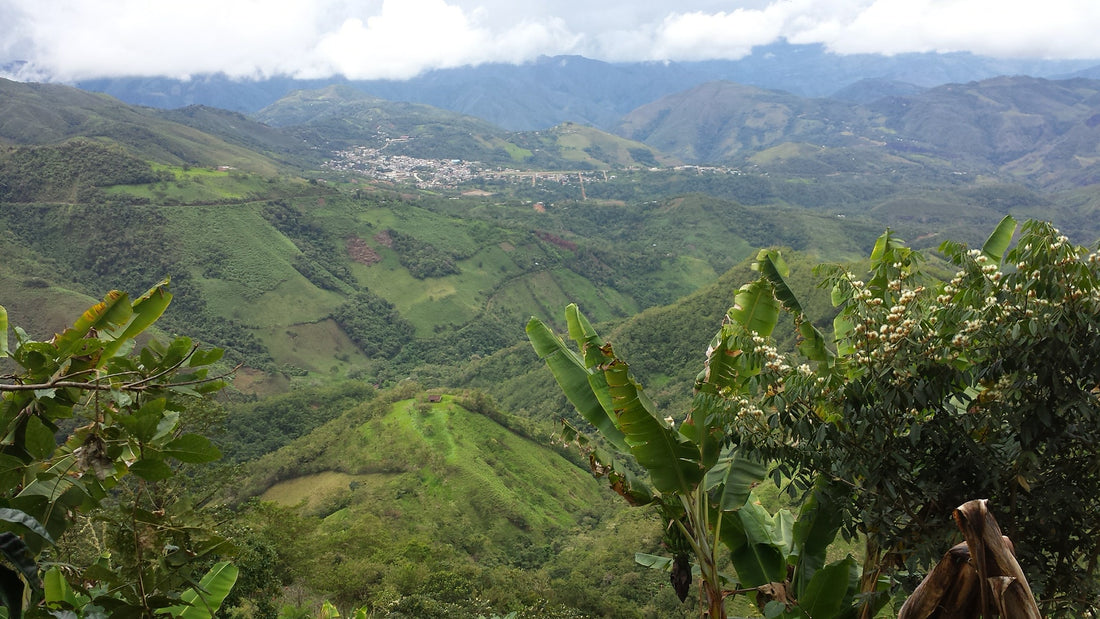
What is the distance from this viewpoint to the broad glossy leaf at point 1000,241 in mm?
5852

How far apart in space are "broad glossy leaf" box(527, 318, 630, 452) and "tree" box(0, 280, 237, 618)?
2788 millimetres

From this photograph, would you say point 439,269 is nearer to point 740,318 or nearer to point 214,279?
point 214,279

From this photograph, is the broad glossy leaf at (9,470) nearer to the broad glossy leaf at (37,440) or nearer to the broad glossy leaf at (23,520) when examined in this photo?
the broad glossy leaf at (37,440)

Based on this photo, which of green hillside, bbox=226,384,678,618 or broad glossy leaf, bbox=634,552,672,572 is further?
green hillside, bbox=226,384,678,618

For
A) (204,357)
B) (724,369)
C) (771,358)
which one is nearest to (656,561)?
(724,369)

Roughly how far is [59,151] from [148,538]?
455ft

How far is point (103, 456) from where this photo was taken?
281cm

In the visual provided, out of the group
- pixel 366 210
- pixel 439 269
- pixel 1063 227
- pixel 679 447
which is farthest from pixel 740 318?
pixel 1063 227

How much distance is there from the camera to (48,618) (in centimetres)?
275

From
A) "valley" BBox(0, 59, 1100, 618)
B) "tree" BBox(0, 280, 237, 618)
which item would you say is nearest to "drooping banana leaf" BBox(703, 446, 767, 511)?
"valley" BBox(0, 59, 1100, 618)

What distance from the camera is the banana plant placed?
4629 mm

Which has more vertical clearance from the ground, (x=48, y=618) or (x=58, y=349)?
(x=58, y=349)

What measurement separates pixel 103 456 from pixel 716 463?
14.2ft

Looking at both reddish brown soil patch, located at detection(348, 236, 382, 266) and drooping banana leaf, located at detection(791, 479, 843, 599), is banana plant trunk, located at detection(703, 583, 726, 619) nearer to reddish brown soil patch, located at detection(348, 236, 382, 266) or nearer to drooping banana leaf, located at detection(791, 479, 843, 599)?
drooping banana leaf, located at detection(791, 479, 843, 599)
